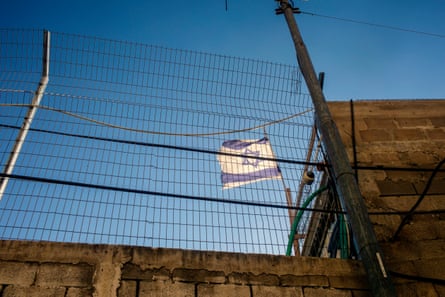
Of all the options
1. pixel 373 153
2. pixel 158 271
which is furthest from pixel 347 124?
pixel 158 271

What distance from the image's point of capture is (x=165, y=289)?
252 centimetres

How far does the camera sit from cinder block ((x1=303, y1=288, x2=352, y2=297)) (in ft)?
8.77

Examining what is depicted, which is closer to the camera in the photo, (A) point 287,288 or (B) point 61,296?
(B) point 61,296

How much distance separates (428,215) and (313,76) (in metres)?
1.65

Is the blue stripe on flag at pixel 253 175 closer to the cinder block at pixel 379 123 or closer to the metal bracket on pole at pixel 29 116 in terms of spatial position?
the cinder block at pixel 379 123

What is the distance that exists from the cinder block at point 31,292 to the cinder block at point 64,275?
3 cm

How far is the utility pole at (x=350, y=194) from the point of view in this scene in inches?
90.6

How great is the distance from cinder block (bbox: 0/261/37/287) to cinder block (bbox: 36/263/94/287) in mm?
48

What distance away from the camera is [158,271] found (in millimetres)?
2604

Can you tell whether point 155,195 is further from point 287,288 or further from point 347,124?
point 347,124

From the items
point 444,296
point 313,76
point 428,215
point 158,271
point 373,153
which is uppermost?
point 313,76

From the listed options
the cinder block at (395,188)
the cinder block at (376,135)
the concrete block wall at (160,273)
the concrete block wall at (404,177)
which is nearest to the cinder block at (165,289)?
the concrete block wall at (160,273)

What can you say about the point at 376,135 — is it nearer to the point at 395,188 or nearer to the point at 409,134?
the point at 409,134

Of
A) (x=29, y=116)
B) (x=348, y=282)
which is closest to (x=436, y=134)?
(x=348, y=282)
